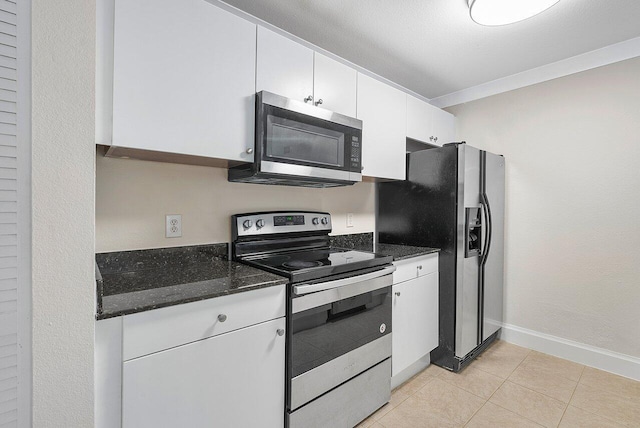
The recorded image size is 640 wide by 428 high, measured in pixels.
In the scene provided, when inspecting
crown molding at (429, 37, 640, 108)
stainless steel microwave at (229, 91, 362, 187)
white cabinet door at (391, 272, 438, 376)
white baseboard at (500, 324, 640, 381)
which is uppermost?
crown molding at (429, 37, 640, 108)

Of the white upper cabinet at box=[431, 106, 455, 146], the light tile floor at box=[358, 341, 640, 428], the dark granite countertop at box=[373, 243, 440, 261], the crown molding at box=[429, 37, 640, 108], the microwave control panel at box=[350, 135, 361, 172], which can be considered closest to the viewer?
the light tile floor at box=[358, 341, 640, 428]

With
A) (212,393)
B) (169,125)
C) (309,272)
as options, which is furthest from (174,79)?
(212,393)

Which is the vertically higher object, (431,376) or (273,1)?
(273,1)

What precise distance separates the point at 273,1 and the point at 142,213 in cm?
138

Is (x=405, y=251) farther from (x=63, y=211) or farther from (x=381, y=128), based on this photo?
(x=63, y=211)

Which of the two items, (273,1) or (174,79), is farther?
(273,1)

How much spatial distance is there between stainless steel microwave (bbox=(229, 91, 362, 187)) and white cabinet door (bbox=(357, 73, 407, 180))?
0.53 ft

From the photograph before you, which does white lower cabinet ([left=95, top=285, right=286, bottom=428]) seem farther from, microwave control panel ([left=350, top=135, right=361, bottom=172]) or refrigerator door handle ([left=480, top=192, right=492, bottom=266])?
refrigerator door handle ([left=480, top=192, right=492, bottom=266])

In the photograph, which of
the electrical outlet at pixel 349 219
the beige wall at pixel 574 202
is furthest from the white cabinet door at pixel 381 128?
the beige wall at pixel 574 202

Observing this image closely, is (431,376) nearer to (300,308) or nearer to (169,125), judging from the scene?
(300,308)

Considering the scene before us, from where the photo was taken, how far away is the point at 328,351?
1.59m

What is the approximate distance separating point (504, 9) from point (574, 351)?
2.60 metres

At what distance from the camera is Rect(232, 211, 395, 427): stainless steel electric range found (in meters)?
1.47

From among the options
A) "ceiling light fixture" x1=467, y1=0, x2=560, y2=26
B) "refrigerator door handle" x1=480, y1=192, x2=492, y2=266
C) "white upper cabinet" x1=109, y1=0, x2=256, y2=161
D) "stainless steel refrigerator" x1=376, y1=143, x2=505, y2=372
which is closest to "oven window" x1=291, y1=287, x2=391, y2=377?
"stainless steel refrigerator" x1=376, y1=143, x2=505, y2=372
